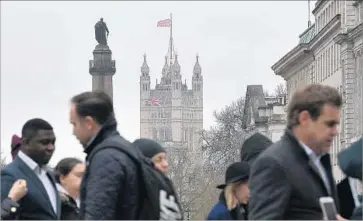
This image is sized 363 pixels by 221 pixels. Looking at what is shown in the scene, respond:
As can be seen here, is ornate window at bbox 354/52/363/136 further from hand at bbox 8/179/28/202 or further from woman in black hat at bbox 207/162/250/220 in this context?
hand at bbox 8/179/28/202

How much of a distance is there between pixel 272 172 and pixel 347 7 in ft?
259

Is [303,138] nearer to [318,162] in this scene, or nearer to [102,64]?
[318,162]

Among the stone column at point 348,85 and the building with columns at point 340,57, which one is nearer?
the building with columns at point 340,57

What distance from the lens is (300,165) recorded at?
9766mm

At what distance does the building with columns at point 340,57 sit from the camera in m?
85.2

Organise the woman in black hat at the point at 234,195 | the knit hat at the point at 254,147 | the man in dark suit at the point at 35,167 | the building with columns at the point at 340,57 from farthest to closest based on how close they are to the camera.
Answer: the building with columns at the point at 340,57 → the knit hat at the point at 254,147 → the woman in black hat at the point at 234,195 → the man in dark suit at the point at 35,167

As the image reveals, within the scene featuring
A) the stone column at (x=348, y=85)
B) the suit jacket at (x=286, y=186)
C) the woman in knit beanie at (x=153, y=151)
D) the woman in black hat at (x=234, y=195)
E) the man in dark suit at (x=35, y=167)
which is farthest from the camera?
the stone column at (x=348, y=85)

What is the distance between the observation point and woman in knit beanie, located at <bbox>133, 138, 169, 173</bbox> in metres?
12.2

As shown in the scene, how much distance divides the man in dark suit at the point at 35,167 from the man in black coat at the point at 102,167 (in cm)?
128

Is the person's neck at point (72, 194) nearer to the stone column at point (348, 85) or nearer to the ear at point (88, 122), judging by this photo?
the ear at point (88, 122)

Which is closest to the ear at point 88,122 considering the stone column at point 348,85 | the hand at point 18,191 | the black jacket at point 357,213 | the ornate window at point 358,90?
the hand at point 18,191

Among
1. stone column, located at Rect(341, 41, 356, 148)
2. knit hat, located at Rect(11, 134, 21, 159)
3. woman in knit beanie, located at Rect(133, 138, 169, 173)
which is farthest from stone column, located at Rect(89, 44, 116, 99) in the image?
woman in knit beanie, located at Rect(133, 138, 169, 173)

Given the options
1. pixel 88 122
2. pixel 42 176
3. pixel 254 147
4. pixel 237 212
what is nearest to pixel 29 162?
pixel 42 176

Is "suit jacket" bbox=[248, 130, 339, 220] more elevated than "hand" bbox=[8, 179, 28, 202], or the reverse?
"suit jacket" bbox=[248, 130, 339, 220]
